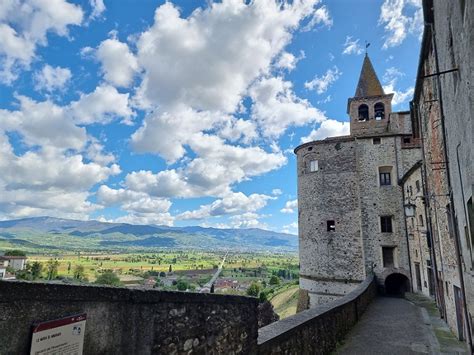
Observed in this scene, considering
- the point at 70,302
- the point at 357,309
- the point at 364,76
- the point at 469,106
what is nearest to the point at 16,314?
the point at 70,302

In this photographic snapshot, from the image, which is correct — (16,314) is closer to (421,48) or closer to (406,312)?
(421,48)

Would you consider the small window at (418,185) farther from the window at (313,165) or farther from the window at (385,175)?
the window at (313,165)

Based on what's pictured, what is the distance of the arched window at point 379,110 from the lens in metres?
27.0

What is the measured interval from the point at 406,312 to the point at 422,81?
9347 millimetres

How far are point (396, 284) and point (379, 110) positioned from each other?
13.9 m

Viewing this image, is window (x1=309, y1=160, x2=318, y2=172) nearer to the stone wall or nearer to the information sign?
the stone wall

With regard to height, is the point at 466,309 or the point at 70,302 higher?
the point at 70,302

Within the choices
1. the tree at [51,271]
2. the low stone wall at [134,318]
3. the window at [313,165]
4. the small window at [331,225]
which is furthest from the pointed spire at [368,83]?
the low stone wall at [134,318]

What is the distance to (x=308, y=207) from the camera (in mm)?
23797

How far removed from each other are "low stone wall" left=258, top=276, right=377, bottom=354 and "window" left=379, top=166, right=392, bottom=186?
14.5m

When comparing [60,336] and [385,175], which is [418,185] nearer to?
[385,175]

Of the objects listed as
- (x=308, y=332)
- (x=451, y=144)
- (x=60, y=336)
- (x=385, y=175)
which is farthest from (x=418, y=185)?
(x=60, y=336)

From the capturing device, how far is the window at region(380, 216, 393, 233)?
21.9m

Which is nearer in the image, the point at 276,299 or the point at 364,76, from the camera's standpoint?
the point at 364,76
